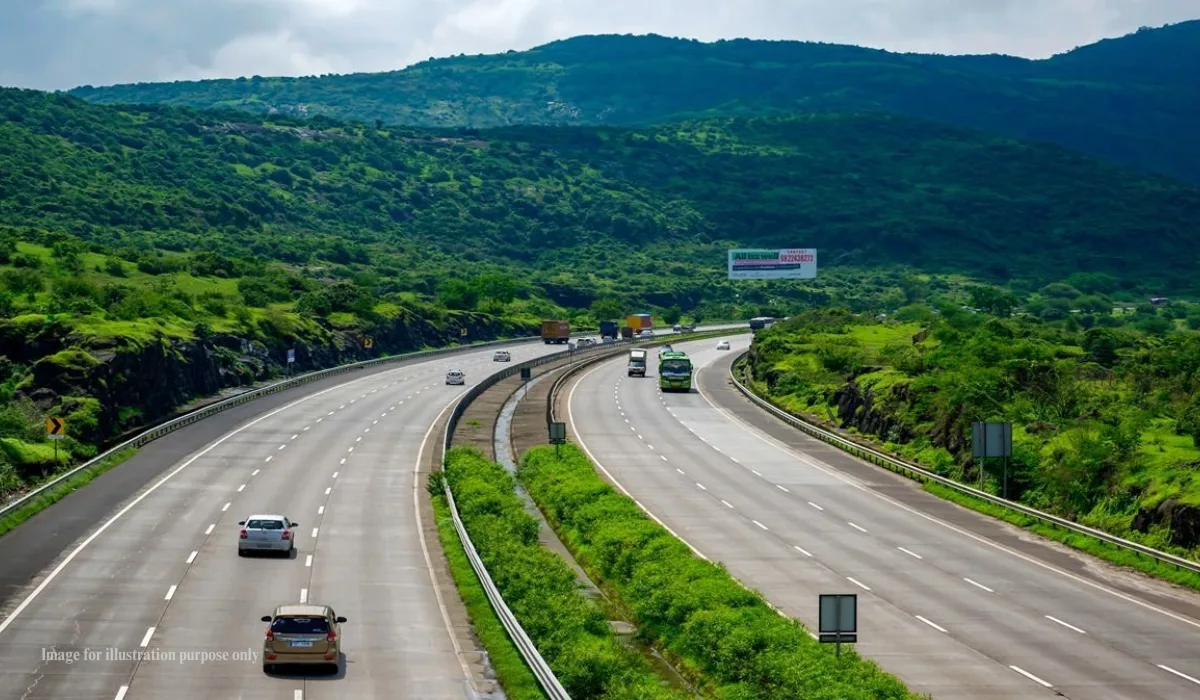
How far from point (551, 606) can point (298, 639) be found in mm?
7117

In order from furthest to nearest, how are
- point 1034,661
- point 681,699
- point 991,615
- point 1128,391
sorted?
point 1128,391 → point 991,615 → point 1034,661 → point 681,699

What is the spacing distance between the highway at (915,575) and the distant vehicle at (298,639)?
13.0 meters

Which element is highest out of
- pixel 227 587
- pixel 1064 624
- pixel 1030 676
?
pixel 227 587

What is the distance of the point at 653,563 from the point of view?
4453 centimetres

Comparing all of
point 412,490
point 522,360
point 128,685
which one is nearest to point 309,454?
point 412,490

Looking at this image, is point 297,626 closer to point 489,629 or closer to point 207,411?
point 489,629

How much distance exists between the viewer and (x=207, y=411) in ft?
292

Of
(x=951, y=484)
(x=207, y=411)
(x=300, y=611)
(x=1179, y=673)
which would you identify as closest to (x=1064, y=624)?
(x=1179, y=673)

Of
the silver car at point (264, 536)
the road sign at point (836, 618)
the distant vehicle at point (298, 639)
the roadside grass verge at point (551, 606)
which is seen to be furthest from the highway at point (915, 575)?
the silver car at point (264, 536)

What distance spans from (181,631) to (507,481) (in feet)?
86.2

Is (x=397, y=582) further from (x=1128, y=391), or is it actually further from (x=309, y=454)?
(x=1128, y=391)

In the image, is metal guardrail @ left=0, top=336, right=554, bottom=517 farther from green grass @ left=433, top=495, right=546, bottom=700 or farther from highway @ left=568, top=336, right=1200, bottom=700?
highway @ left=568, top=336, right=1200, bottom=700

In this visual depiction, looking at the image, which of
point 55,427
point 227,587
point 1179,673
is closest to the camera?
point 1179,673

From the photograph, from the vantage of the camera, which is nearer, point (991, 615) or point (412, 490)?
point (991, 615)
